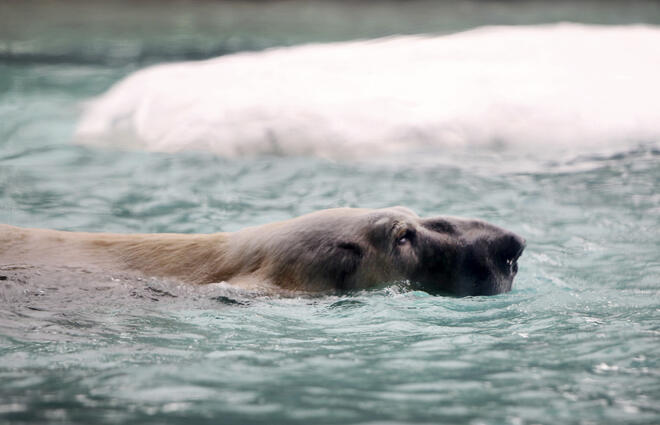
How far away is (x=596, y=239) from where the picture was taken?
248 inches

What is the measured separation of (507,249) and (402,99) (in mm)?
4572

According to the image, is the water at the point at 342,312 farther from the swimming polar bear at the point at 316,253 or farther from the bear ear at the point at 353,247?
the bear ear at the point at 353,247

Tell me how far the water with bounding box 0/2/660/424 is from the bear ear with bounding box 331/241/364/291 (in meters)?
0.12

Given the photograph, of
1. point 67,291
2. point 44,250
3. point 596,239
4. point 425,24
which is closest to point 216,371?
point 67,291

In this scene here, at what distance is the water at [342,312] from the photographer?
3.25m

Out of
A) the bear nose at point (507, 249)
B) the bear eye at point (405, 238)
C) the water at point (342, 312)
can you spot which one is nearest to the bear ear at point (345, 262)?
the water at point (342, 312)

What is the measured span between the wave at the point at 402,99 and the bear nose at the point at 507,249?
144 inches

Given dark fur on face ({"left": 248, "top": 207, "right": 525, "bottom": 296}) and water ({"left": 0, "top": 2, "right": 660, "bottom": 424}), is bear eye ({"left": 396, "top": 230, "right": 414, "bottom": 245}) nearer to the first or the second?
dark fur on face ({"left": 248, "top": 207, "right": 525, "bottom": 296})

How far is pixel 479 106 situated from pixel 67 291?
18.3ft

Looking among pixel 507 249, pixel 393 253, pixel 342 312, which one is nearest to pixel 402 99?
pixel 507 249

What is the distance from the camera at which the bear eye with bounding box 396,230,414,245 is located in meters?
4.81

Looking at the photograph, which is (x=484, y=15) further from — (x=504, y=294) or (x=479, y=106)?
(x=504, y=294)

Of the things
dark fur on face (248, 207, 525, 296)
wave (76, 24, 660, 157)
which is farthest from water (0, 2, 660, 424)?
wave (76, 24, 660, 157)

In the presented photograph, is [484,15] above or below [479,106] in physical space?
above
